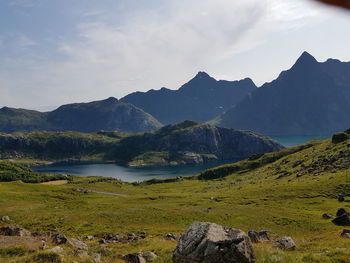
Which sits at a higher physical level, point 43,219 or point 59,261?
point 59,261

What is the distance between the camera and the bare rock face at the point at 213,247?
15.9 metres

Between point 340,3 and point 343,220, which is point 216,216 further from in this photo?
point 340,3

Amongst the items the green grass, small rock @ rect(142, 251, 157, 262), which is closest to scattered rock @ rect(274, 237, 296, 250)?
the green grass

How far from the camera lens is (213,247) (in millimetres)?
16094

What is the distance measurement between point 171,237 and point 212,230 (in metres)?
28.6

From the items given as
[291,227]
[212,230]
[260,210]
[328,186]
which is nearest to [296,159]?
[328,186]

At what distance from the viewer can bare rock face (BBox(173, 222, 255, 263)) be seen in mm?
15945

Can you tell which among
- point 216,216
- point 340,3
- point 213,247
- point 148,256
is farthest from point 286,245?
point 216,216

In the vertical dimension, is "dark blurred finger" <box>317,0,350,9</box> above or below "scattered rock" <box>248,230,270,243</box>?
above

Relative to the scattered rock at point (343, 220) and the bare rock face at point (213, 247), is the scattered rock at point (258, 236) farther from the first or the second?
the scattered rock at point (343, 220)

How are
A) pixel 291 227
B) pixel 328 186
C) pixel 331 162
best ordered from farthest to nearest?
pixel 331 162 < pixel 328 186 < pixel 291 227

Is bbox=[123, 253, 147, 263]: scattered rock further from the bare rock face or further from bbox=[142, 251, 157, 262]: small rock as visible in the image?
the bare rock face

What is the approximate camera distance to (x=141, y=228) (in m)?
55.3

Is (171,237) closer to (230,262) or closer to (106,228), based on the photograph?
(106,228)
